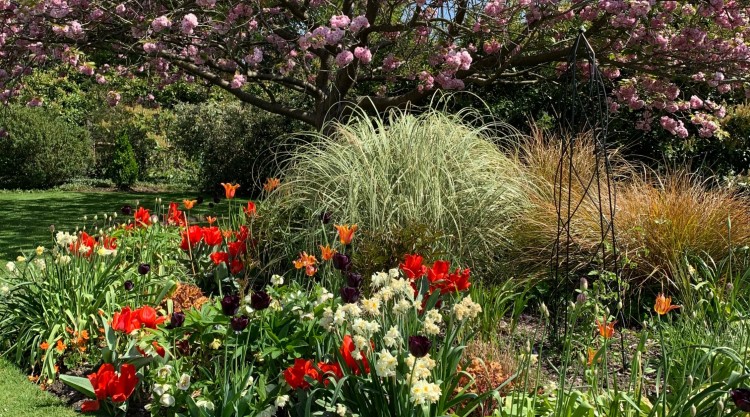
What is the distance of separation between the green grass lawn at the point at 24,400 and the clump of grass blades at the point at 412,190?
1.53 m

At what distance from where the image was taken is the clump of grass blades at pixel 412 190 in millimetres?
3928

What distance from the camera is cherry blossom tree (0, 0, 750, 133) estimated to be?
5559mm

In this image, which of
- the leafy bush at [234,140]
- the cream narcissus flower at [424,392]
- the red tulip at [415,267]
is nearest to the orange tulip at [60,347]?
the red tulip at [415,267]

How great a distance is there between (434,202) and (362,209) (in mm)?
427

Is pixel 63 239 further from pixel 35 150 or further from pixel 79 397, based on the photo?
pixel 35 150

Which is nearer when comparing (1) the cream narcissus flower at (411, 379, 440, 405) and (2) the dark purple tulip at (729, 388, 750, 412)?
(2) the dark purple tulip at (729, 388, 750, 412)

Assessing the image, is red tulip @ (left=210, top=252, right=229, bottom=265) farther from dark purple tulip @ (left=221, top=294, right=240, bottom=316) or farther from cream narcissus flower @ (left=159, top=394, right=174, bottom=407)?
dark purple tulip @ (left=221, top=294, right=240, bottom=316)

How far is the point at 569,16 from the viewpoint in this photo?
19.7 feet

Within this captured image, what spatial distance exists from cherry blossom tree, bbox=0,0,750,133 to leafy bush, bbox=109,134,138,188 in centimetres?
613

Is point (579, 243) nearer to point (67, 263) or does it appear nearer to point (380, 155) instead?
point (380, 155)

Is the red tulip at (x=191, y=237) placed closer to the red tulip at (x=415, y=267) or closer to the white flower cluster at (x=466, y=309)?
the red tulip at (x=415, y=267)

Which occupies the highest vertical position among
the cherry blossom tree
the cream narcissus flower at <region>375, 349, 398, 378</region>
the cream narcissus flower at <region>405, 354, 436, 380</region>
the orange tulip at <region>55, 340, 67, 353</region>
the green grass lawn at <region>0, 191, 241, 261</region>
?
the cherry blossom tree

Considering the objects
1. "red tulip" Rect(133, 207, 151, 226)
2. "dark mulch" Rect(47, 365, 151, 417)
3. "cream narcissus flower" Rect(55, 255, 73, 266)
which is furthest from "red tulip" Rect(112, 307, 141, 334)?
"red tulip" Rect(133, 207, 151, 226)

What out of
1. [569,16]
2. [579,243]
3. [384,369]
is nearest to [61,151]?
[569,16]
